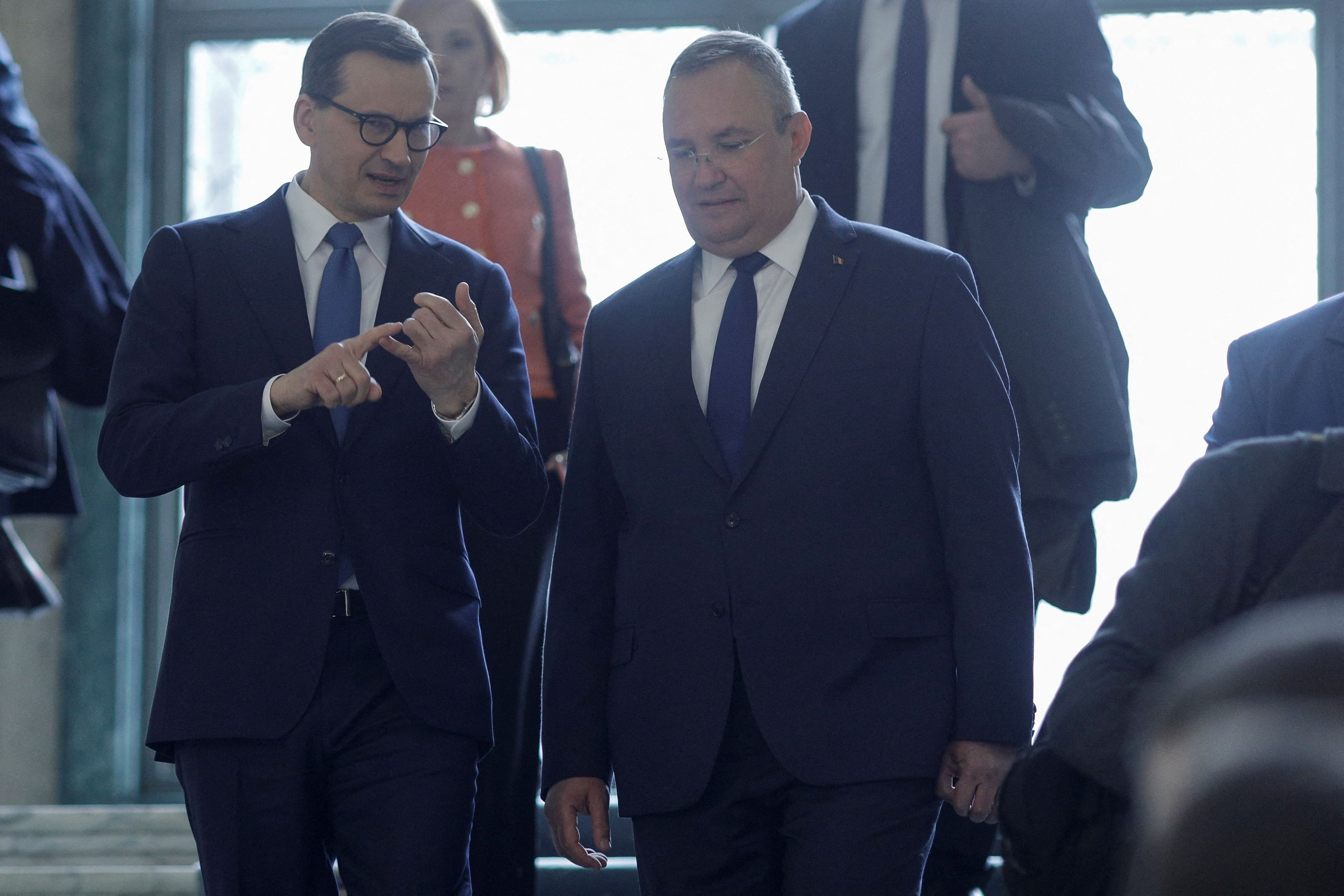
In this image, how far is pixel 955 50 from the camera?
3090mm

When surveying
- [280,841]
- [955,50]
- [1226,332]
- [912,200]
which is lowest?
[280,841]

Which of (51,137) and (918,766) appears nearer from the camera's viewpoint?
(918,766)

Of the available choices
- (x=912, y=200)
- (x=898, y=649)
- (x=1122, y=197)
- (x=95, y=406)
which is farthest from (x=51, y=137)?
(x=898, y=649)

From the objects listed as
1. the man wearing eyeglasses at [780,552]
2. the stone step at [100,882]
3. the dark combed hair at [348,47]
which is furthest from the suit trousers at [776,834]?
the stone step at [100,882]

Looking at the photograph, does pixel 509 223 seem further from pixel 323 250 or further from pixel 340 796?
pixel 340 796

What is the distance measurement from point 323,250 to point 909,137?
1.23m

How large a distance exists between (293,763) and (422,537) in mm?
361

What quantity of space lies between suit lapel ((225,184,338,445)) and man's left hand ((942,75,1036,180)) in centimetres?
129

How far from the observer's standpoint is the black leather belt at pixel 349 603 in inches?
88.7

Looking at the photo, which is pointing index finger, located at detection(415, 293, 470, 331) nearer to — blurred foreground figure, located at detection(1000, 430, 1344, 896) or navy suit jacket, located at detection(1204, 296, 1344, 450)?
blurred foreground figure, located at detection(1000, 430, 1344, 896)

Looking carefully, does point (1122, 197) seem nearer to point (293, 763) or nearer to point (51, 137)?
point (293, 763)

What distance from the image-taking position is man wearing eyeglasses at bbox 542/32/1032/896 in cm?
218

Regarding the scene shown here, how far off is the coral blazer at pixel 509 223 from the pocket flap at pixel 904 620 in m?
1.13

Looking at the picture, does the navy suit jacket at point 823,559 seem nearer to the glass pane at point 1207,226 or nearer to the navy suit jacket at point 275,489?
the navy suit jacket at point 275,489
